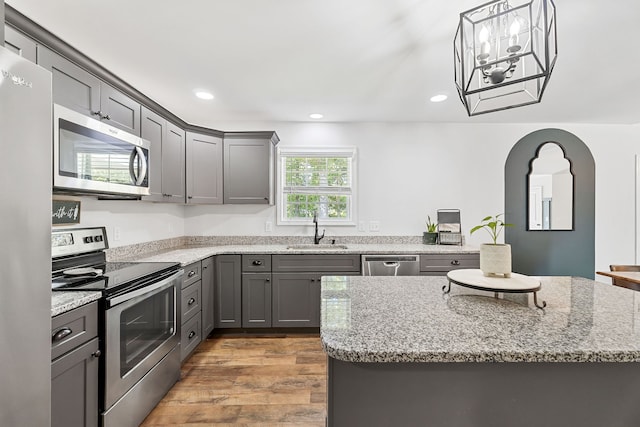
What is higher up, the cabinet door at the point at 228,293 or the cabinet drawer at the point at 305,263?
the cabinet drawer at the point at 305,263

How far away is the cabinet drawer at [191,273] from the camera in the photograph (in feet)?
8.02

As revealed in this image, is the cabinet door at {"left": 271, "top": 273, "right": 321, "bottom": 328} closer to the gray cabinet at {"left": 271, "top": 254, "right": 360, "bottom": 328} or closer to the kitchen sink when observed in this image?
the gray cabinet at {"left": 271, "top": 254, "right": 360, "bottom": 328}

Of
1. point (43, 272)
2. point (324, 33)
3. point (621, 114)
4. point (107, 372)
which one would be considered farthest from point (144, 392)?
point (621, 114)

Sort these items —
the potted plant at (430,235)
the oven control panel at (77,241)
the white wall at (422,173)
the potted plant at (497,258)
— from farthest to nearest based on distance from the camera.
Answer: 1. the white wall at (422,173)
2. the potted plant at (430,235)
3. the oven control panel at (77,241)
4. the potted plant at (497,258)

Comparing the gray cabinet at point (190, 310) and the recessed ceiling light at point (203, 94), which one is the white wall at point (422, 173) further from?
the gray cabinet at point (190, 310)

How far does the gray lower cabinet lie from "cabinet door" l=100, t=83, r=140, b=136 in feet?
4.11

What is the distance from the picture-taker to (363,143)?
12.1 ft

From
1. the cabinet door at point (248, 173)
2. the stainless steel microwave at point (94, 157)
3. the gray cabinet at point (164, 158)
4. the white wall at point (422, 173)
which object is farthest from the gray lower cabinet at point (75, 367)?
the white wall at point (422, 173)

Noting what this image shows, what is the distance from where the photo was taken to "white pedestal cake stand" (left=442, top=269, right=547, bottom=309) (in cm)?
117

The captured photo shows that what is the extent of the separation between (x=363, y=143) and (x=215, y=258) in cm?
218

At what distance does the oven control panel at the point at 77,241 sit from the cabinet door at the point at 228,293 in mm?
1055

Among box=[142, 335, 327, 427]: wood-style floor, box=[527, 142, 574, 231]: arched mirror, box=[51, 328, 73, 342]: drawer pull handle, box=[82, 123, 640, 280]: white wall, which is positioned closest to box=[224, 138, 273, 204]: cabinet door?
box=[82, 123, 640, 280]: white wall

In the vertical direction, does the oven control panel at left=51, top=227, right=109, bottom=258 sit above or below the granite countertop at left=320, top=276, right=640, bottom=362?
above

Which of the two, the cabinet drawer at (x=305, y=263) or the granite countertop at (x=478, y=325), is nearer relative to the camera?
the granite countertop at (x=478, y=325)
